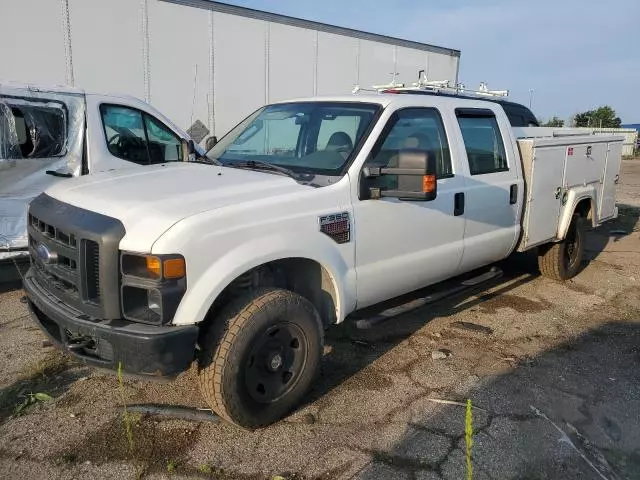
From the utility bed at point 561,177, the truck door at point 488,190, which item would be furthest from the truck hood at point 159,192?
the utility bed at point 561,177

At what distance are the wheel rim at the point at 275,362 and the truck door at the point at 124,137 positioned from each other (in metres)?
3.47

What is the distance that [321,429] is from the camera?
321 cm

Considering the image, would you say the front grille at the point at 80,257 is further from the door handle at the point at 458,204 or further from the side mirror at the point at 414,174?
the door handle at the point at 458,204

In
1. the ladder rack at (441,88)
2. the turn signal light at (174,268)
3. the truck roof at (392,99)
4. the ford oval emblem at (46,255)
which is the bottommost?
the ford oval emblem at (46,255)

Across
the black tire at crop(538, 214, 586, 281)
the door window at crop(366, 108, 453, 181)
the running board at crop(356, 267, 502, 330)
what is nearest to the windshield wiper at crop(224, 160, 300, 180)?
the door window at crop(366, 108, 453, 181)

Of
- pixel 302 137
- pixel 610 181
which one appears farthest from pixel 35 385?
pixel 610 181

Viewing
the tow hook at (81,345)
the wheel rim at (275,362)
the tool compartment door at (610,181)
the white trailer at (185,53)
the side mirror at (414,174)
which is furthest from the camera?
the white trailer at (185,53)

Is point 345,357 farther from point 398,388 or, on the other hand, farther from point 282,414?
point 282,414

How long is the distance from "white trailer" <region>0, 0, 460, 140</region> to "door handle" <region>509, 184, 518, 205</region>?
19.4ft

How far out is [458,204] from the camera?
430 cm

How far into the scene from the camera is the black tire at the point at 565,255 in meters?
6.11

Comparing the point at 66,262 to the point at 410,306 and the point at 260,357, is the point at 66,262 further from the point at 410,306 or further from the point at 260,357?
the point at 410,306

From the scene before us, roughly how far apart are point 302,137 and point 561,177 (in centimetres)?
299

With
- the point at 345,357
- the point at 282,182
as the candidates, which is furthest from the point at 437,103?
the point at 345,357
